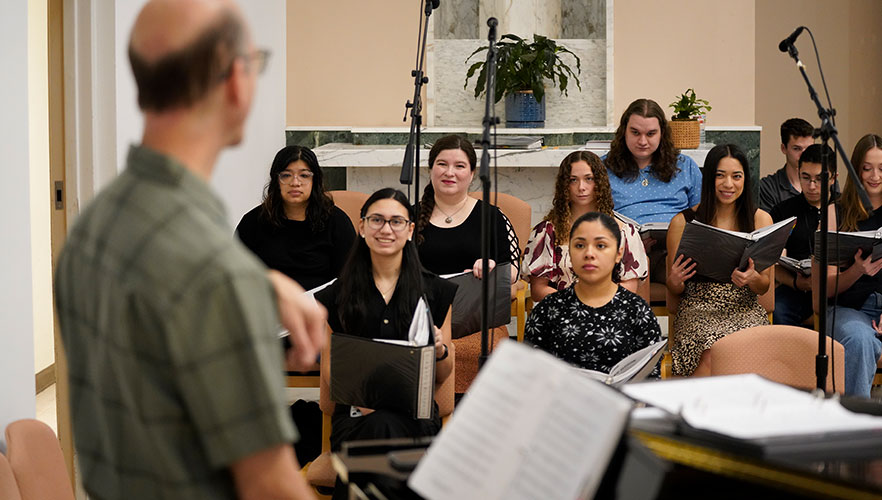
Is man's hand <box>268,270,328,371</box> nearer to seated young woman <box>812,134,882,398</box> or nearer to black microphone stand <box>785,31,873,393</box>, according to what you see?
black microphone stand <box>785,31,873,393</box>

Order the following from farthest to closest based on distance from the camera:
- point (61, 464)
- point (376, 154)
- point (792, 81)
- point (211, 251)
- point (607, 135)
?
1. point (792, 81)
2. point (607, 135)
3. point (376, 154)
4. point (61, 464)
5. point (211, 251)

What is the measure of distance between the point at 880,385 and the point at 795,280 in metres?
0.54

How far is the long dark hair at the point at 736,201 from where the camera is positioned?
3699 mm

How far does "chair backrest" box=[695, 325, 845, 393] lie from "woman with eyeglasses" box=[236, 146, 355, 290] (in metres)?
1.67

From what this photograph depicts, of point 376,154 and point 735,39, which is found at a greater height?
point 735,39

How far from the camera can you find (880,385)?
12.6ft

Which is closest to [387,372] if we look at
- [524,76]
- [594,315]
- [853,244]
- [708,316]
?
[594,315]

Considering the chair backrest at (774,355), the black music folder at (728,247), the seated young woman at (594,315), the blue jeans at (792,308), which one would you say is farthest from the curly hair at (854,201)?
the seated young woman at (594,315)

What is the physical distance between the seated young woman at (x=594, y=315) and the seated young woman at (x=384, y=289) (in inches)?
13.3

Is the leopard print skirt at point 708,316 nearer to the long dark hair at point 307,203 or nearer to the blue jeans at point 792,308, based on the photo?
the blue jeans at point 792,308

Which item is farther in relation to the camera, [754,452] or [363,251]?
[363,251]

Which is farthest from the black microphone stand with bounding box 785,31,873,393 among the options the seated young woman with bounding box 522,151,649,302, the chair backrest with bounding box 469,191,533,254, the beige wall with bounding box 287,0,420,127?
the beige wall with bounding box 287,0,420,127

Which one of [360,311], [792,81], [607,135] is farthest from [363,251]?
[792,81]

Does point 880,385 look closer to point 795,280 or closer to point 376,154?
point 795,280
